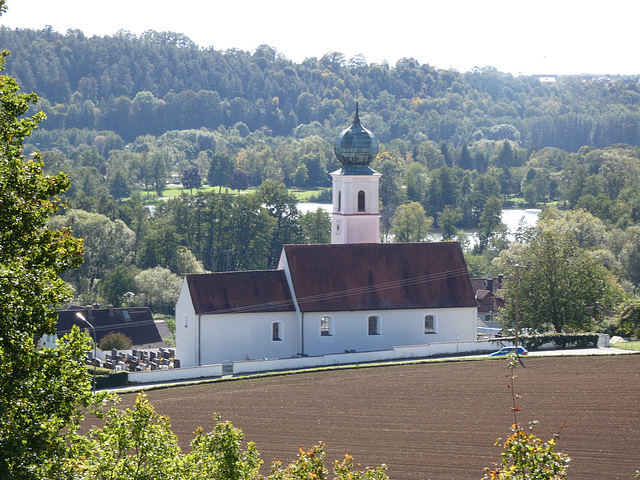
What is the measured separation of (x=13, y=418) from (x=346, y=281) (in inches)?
1469

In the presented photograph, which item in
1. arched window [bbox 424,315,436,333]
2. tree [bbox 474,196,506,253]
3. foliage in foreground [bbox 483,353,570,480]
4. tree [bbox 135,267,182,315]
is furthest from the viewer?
tree [bbox 474,196,506,253]

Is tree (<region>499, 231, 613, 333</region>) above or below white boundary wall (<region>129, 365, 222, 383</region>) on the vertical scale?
above

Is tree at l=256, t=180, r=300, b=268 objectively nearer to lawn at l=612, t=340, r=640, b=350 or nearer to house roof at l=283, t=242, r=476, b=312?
house roof at l=283, t=242, r=476, b=312

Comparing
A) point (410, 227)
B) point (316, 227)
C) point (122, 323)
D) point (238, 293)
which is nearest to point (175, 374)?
point (238, 293)

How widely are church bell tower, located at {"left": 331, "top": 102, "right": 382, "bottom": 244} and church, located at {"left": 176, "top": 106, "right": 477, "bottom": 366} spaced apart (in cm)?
6

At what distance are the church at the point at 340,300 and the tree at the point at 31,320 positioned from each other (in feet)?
107

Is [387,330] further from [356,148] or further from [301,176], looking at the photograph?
[301,176]

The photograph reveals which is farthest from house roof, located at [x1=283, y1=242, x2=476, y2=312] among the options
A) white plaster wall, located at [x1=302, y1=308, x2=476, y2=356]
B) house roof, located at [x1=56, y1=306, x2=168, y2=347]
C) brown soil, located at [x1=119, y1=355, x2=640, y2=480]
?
house roof, located at [x1=56, y1=306, x2=168, y2=347]

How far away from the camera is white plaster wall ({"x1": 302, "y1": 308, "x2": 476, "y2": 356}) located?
5475 centimetres

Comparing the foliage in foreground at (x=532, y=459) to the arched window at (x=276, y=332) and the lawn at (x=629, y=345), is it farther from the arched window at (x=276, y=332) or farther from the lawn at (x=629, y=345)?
the lawn at (x=629, y=345)

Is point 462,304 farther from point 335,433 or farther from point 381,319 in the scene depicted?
point 335,433

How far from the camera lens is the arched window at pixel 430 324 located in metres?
56.7

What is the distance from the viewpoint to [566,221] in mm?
106188

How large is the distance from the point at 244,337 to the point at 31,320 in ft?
114
